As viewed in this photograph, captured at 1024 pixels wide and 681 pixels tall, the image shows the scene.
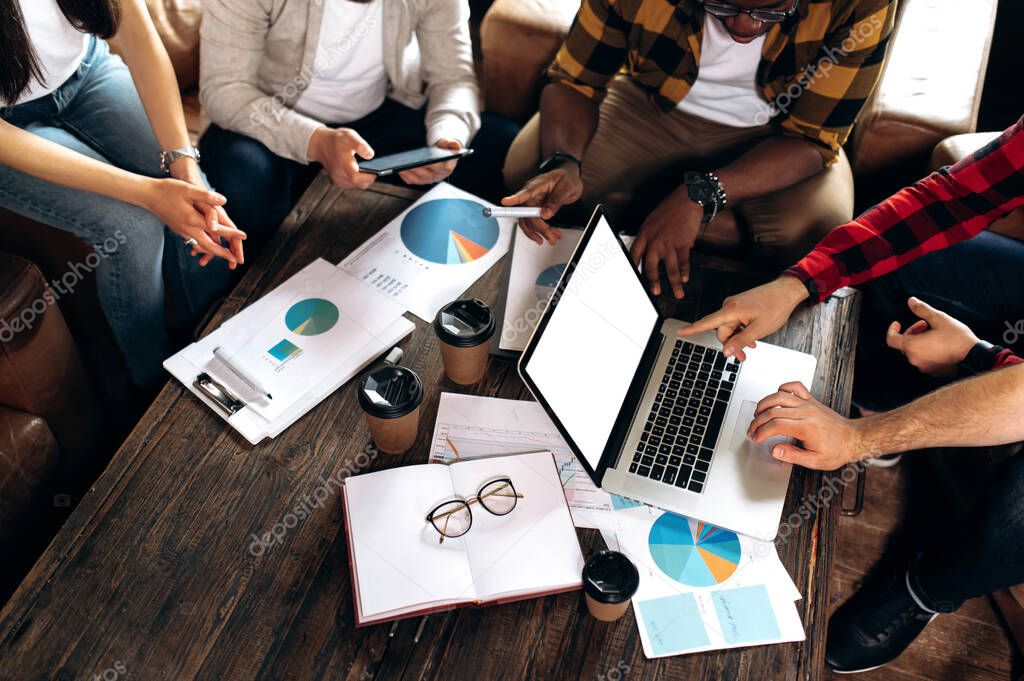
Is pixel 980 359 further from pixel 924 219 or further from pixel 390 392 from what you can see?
pixel 390 392

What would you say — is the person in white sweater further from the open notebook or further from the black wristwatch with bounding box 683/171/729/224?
the open notebook

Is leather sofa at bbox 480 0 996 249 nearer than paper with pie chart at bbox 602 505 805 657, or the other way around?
paper with pie chart at bbox 602 505 805 657

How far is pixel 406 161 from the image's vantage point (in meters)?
1.33

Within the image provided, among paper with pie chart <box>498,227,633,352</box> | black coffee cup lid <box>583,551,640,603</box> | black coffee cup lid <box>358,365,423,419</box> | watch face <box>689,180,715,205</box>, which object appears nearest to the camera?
black coffee cup lid <box>583,551,640,603</box>

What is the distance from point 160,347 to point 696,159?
135 centimetres

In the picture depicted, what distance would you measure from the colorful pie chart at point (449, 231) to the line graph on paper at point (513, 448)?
373 millimetres

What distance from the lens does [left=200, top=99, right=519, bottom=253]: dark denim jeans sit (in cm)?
157

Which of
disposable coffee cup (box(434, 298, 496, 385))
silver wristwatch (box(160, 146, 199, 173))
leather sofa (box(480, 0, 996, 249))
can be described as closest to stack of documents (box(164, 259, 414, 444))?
disposable coffee cup (box(434, 298, 496, 385))

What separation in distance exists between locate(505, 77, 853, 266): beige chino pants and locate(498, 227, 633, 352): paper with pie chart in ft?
1.21

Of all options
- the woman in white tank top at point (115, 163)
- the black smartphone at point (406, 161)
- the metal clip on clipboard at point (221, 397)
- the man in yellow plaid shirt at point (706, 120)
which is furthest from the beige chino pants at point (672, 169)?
the metal clip on clipboard at point (221, 397)

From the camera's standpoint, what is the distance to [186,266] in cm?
146

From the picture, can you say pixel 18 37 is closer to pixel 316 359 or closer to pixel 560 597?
pixel 316 359

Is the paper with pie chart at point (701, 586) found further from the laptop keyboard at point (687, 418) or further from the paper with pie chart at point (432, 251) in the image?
the paper with pie chart at point (432, 251)

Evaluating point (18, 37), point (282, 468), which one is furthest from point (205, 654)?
point (18, 37)
